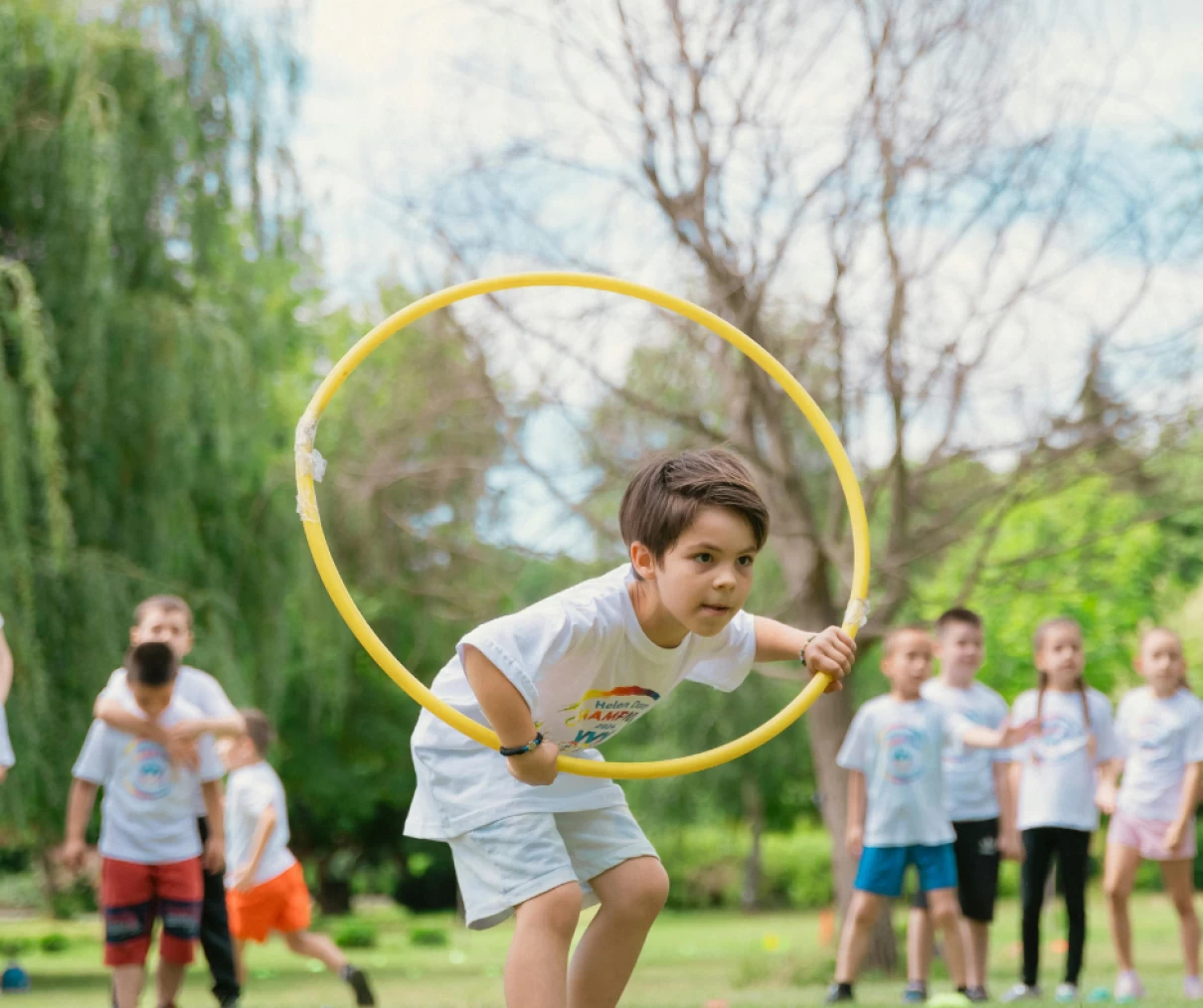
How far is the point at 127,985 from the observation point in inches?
241

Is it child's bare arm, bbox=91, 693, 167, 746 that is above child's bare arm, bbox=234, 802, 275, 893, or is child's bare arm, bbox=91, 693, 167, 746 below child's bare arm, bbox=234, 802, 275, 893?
above

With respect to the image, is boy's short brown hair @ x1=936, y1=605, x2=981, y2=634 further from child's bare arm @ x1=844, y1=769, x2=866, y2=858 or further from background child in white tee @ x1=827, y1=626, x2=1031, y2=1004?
child's bare arm @ x1=844, y1=769, x2=866, y2=858

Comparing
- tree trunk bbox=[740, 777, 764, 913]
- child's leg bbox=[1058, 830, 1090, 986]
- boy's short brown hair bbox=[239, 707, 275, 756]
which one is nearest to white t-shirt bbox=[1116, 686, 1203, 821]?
child's leg bbox=[1058, 830, 1090, 986]

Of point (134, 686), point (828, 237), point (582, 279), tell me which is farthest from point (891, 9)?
point (134, 686)

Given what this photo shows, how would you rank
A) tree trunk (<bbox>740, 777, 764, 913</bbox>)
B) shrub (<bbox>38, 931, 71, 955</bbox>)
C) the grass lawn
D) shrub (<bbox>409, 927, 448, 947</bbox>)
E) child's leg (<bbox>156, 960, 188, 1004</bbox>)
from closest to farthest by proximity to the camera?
child's leg (<bbox>156, 960, 188, 1004</bbox>) < the grass lawn < shrub (<bbox>38, 931, 71, 955</bbox>) < shrub (<bbox>409, 927, 448, 947</bbox>) < tree trunk (<bbox>740, 777, 764, 913</bbox>)

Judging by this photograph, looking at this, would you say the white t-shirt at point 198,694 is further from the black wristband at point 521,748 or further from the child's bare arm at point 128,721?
the black wristband at point 521,748

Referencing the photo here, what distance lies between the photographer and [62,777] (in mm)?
11547

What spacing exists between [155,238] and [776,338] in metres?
5.64

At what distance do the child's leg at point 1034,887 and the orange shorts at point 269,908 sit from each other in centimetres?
376

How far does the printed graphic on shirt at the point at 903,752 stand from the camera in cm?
694

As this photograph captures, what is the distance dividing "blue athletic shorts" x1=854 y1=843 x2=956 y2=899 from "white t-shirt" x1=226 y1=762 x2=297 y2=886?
10.5 ft

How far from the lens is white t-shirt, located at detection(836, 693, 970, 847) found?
689 centimetres

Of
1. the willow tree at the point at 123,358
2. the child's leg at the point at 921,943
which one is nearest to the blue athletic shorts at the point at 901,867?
the child's leg at the point at 921,943

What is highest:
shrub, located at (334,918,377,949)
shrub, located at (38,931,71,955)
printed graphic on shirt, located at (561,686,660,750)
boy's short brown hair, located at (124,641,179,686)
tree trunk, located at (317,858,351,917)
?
boy's short brown hair, located at (124,641,179,686)
